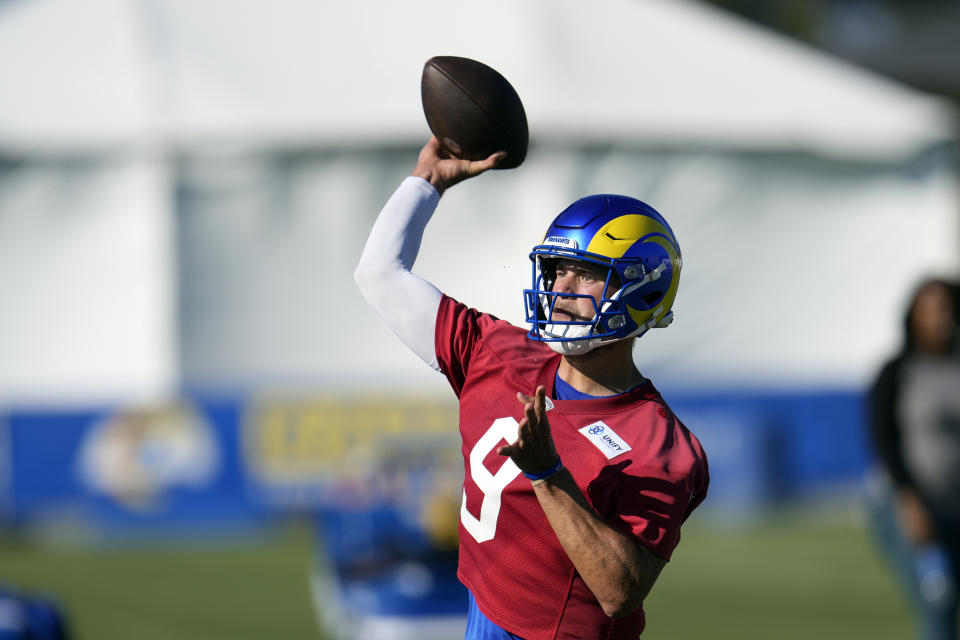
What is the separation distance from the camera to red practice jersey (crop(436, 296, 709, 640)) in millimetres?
2998

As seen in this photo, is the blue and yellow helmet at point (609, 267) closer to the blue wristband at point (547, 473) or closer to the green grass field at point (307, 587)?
the blue wristband at point (547, 473)

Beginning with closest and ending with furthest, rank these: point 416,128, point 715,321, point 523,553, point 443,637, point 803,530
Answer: point 523,553
point 443,637
point 803,530
point 416,128
point 715,321

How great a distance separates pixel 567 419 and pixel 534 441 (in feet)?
1.30

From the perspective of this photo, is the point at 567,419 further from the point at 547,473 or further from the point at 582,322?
the point at 547,473

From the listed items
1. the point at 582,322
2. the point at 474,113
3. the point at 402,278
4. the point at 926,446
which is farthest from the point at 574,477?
the point at 926,446

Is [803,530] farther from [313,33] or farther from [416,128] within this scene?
[313,33]

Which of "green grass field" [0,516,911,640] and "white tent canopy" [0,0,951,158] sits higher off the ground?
"white tent canopy" [0,0,951,158]

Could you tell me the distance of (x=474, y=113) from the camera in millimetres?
3426

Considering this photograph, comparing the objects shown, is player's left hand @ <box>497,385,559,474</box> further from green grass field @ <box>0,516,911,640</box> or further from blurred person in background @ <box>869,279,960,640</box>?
green grass field @ <box>0,516,911,640</box>

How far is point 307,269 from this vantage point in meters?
15.5

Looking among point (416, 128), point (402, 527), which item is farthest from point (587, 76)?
point (402, 527)

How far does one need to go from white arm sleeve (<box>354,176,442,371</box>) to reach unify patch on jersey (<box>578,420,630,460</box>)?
0.51 m

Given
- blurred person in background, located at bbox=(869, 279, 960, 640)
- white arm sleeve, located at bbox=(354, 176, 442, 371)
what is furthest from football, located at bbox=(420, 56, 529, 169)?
blurred person in background, located at bbox=(869, 279, 960, 640)

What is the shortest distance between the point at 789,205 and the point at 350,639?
10650 millimetres
